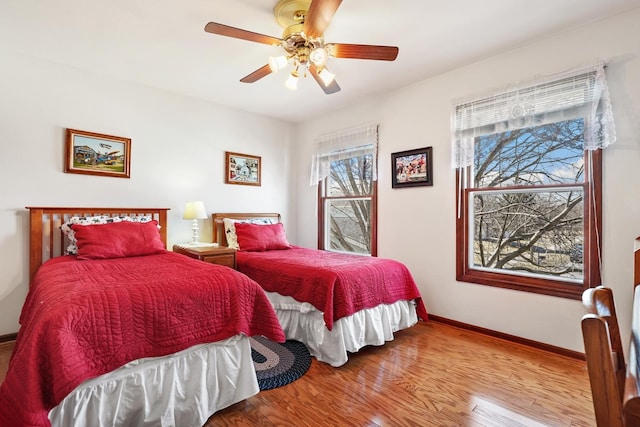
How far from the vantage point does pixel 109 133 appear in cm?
314

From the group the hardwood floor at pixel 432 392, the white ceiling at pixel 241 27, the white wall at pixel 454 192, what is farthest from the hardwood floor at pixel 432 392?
the white ceiling at pixel 241 27

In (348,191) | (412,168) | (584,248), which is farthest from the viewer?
(348,191)

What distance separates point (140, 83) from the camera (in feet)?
10.8

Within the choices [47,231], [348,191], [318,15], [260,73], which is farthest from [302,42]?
[47,231]

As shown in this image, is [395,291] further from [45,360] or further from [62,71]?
[62,71]

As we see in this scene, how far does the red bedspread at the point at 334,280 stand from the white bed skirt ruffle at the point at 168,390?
0.71 meters

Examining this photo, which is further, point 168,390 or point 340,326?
point 340,326

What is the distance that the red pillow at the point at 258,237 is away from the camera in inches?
135

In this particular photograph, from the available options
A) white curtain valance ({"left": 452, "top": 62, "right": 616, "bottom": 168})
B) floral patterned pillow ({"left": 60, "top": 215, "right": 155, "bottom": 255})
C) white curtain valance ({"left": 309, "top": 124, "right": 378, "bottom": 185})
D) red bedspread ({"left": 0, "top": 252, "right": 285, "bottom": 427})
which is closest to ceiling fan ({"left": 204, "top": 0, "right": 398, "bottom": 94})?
white curtain valance ({"left": 452, "top": 62, "right": 616, "bottom": 168})

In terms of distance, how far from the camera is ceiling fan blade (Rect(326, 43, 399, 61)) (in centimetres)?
201

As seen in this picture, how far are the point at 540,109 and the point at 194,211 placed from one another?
3.31 metres

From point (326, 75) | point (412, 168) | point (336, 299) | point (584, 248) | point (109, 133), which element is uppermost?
point (326, 75)

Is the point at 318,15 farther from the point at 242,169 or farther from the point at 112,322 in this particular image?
the point at 242,169

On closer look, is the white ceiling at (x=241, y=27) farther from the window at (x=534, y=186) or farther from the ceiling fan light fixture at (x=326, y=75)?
the window at (x=534, y=186)
